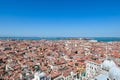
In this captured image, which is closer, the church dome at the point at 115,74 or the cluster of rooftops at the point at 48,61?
the church dome at the point at 115,74

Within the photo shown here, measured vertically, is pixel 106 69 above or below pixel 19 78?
above

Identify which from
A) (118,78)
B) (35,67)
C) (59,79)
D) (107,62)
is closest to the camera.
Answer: (118,78)

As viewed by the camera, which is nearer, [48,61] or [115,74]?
[115,74]

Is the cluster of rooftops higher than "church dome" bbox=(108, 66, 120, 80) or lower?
lower

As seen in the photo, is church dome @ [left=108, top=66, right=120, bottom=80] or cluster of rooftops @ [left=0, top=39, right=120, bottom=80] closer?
church dome @ [left=108, top=66, right=120, bottom=80]

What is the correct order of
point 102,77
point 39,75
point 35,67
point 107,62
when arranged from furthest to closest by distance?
1. point 35,67
2. point 39,75
3. point 107,62
4. point 102,77

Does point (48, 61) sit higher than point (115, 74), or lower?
lower

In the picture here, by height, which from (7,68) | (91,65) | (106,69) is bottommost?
(7,68)

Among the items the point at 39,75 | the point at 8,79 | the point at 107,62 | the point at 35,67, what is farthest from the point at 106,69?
the point at 35,67

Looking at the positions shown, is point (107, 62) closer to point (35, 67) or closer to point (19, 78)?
point (19, 78)

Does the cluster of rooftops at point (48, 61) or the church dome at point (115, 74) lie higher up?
the church dome at point (115, 74)

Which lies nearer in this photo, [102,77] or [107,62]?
[102,77]
